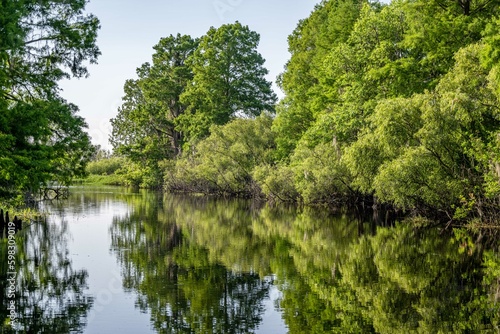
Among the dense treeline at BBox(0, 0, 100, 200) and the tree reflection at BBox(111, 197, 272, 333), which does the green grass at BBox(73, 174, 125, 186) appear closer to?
the tree reflection at BBox(111, 197, 272, 333)

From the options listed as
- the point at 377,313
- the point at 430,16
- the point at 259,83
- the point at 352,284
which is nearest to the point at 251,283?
the point at 352,284

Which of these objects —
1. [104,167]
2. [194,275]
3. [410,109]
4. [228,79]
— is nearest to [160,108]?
[228,79]

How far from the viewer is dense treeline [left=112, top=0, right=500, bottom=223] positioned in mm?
20516

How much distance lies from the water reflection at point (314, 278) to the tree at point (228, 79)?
34.8 meters

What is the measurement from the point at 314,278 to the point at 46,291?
5.99 meters

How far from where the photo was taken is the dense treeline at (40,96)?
574 inches

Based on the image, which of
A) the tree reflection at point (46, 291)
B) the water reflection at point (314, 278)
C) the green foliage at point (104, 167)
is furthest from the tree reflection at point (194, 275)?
the green foliage at point (104, 167)

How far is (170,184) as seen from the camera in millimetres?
61469

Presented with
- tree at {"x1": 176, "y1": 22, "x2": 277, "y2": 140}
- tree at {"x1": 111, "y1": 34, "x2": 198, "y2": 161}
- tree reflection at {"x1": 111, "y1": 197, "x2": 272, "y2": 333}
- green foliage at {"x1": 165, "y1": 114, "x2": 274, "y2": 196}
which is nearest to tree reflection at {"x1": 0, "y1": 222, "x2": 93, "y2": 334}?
tree reflection at {"x1": 111, "y1": 197, "x2": 272, "y2": 333}

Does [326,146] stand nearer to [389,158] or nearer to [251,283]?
[389,158]

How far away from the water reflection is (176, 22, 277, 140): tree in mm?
34797

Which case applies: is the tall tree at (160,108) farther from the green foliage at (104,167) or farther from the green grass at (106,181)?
the green foliage at (104,167)

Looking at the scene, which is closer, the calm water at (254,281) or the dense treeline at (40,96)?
the calm water at (254,281)

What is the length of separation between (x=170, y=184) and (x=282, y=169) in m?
Result: 25.5
